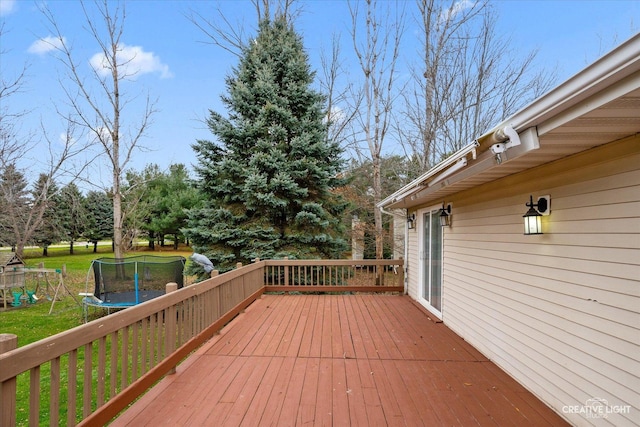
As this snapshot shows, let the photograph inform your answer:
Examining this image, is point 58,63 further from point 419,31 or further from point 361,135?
point 419,31

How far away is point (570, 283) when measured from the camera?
224cm

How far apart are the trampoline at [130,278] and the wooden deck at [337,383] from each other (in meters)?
2.05

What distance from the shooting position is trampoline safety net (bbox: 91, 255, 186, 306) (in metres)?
5.59

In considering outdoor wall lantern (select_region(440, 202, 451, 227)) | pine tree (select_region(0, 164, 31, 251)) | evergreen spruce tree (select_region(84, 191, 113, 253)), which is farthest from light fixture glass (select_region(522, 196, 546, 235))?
evergreen spruce tree (select_region(84, 191, 113, 253))

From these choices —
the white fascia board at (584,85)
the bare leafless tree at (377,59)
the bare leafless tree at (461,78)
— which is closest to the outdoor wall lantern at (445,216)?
the white fascia board at (584,85)

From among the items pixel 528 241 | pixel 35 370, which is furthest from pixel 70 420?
pixel 528 241

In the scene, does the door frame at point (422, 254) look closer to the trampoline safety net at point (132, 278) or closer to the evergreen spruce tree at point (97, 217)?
the trampoline safety net at point (132, 278)

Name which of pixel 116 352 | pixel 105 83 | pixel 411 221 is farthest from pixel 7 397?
pixel 105 83

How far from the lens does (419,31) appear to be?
8.84 meters

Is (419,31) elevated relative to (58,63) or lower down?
elevated

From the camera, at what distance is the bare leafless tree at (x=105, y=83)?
732 centimetres

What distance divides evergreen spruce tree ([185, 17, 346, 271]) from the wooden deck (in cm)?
350

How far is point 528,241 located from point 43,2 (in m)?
10.6

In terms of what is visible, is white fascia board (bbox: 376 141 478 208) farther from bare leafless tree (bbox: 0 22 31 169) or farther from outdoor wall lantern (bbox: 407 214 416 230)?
bare leafless tree (bbox: 0 22 31 169)
